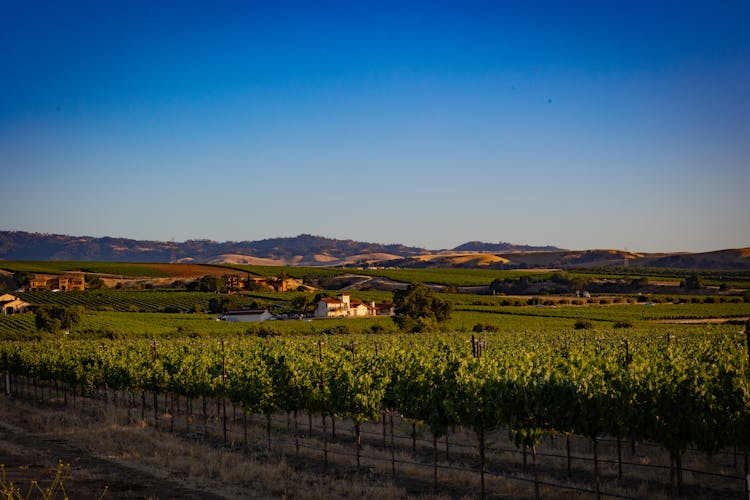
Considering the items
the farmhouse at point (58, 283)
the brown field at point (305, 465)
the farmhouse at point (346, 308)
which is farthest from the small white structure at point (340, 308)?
the brown field at point (305, 465)

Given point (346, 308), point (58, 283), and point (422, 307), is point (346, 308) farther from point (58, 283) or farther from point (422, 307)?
point (58, 283)

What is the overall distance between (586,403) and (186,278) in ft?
445

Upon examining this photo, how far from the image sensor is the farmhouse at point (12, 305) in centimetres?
9738

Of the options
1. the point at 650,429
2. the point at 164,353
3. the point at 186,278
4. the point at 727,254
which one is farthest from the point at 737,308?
the point at 727,254

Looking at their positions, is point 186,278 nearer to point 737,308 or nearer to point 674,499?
point 737,308

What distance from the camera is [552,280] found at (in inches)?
5281

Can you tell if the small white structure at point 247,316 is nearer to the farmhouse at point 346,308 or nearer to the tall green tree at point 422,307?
the farmhouse at point 346,308

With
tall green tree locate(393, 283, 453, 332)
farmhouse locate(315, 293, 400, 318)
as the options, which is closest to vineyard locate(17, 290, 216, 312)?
farmhouse locate(315, 293, 400, 318)

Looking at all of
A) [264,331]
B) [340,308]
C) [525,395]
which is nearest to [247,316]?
[340,308]

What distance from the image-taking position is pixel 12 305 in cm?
9831

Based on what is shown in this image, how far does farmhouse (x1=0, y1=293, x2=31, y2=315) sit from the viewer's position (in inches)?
3834

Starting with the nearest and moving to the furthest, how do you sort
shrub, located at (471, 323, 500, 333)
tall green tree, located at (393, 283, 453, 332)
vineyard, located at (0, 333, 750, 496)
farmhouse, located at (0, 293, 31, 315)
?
1. vineyard, located at (0, 333, 750, 496)
2. shrub, located at (471, 323, 500, 333)
3. tall green tree, located at (393, 283, 453, 332)
4. farmhouse, located at (0, 293, 31, 315)

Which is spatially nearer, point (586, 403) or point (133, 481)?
point (586, 403)

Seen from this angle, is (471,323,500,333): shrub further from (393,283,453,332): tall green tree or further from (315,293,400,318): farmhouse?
(315,293,400,318): farmhouse
